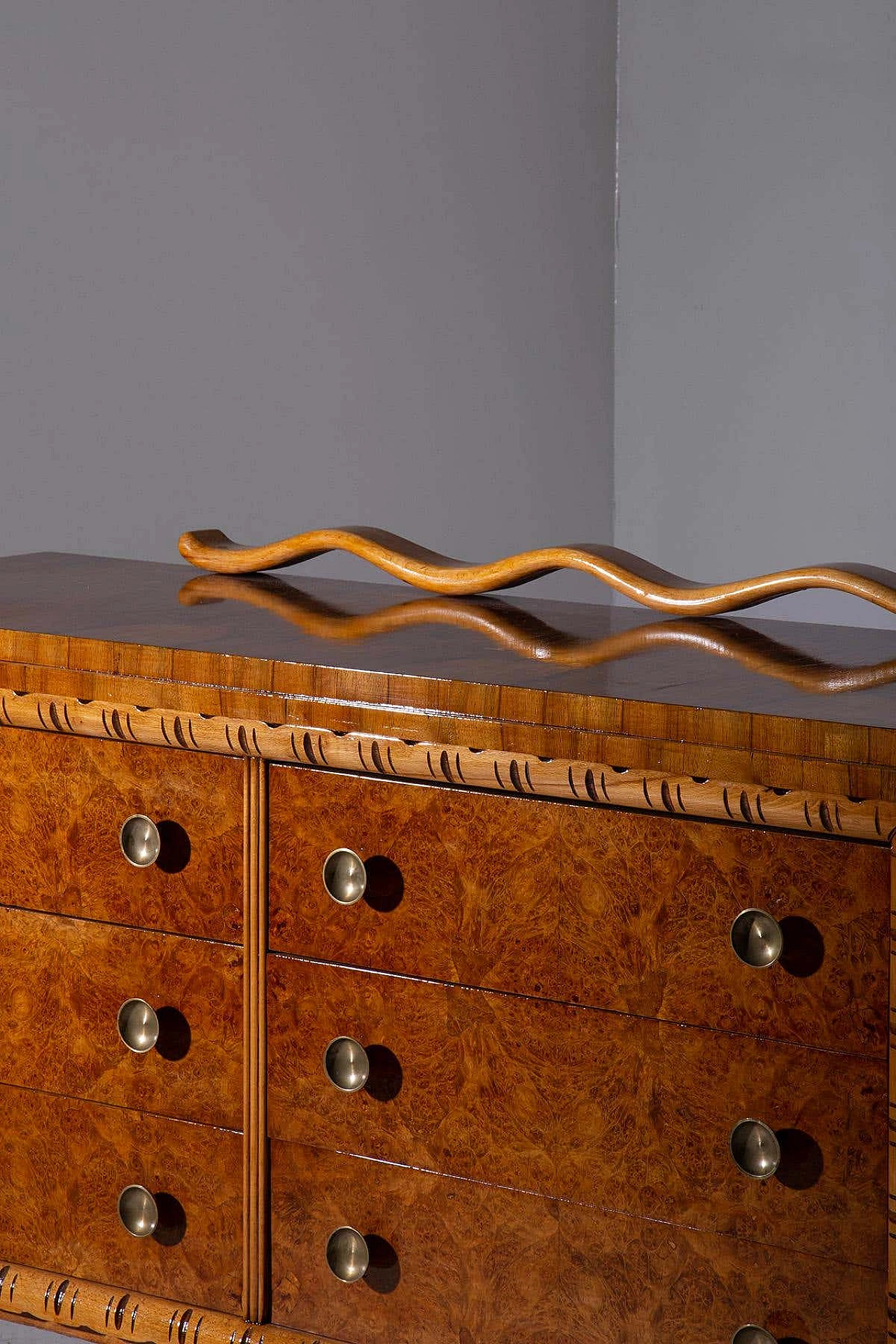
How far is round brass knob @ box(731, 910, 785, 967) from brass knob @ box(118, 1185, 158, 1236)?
19.2 inches

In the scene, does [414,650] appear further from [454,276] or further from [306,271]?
[454,276]

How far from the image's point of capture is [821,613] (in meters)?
3.39

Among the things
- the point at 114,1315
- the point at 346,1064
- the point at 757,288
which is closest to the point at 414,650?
the point at 346,1064

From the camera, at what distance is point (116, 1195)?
1.17 m

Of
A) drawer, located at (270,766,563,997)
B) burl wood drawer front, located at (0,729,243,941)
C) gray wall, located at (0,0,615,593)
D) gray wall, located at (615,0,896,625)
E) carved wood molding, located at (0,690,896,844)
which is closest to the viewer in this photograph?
carved wood molding, located at (0,690,896,844)

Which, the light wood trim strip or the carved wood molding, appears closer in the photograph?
the carved wood molding

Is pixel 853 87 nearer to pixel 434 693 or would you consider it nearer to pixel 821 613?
pixel 821 613

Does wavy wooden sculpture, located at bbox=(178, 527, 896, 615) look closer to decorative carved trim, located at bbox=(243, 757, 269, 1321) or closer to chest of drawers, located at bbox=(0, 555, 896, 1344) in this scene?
chest of drawers, located at bbox=(0, 555, 896, 1344)

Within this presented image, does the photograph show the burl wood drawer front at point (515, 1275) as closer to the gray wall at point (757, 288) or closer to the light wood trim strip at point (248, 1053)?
the light wood trim strip at point (248, 1053)

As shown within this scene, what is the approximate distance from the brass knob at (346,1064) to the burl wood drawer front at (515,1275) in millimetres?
54

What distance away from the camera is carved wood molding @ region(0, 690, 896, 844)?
2.90 ft

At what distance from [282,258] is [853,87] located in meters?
1.39

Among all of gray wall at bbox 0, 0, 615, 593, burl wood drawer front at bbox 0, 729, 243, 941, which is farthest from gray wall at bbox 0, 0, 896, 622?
burl wood drawer front at bbox 0, 729, 243, 941

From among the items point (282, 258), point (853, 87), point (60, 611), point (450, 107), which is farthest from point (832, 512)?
point (60, 611)
